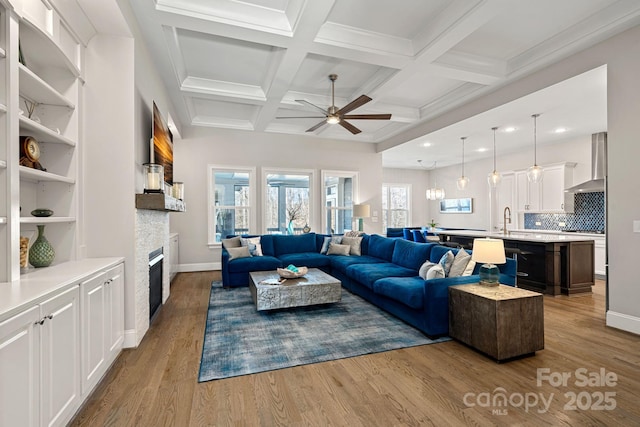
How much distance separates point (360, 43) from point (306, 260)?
356 cm

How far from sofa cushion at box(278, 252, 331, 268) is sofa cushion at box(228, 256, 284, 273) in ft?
0.60

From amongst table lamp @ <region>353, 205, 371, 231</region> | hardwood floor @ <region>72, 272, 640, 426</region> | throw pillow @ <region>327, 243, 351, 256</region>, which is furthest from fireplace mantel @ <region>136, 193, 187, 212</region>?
table lamp @ <region>353, 205, 371, 231</region>

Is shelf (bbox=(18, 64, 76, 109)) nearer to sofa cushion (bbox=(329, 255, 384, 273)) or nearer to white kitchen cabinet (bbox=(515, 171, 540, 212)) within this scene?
sofa cushion (bbox=(329, 255, 384, 273))

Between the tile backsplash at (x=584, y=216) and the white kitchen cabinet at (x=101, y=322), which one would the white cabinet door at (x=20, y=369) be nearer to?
the white kitchen cabinet at (x=101, y=322)

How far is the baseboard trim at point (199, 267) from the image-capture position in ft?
21.8

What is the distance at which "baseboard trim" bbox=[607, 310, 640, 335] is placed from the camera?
10.5ft

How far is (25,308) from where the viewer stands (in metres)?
1.44

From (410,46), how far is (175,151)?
5086 mm

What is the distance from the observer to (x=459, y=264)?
339 centimetres

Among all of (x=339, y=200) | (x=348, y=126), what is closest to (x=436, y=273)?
(x=348, y=126)

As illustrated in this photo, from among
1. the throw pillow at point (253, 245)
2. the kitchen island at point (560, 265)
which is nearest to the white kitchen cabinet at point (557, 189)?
the kitchen island at point (560, 265)

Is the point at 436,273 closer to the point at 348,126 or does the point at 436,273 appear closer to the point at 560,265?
the point at 348,126

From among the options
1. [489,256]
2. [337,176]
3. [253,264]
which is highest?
[337,176]

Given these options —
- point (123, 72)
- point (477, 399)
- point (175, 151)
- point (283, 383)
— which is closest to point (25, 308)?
point (283, 383)
